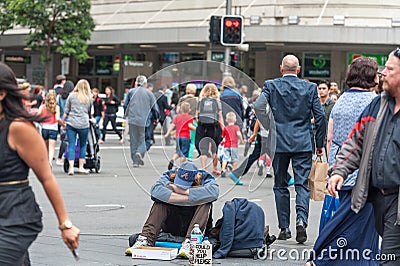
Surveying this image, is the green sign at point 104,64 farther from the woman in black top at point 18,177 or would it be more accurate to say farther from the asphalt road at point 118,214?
the woman in black top at point 18,177

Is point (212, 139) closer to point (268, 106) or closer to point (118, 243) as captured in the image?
point (268, 106)

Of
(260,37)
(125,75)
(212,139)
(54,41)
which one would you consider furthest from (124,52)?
(212,139)

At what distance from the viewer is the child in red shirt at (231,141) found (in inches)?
446

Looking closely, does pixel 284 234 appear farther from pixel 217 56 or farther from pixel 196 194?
pixel 217 56

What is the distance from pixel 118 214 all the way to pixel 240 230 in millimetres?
3575

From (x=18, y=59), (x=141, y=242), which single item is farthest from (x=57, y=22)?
(x=141, y=242)

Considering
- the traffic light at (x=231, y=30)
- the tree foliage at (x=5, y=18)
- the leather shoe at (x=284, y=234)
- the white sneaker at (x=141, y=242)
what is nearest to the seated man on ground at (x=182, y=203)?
the white sneaker at (x=141, y=242)

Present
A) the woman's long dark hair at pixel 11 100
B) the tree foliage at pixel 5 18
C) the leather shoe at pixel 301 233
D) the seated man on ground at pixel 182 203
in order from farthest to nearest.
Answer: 1. the tree foliage at pixel 5 18
2. the leather shoe at pixel 301 233
3. the seated man on ground at pixel 182 203
4. the woman's long dark hair at pixel 11 100

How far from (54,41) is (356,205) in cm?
3710

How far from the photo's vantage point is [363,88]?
8.30m

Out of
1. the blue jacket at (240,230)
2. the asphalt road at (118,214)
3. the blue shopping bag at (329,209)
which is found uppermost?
the blue shopping bag at (329,209)

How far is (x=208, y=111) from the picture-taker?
1286 centimetres

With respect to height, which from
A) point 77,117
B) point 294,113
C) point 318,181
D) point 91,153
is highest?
point 294,113

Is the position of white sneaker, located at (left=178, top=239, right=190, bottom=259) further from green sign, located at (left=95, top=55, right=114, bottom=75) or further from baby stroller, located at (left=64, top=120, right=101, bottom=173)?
green sign, located at (left=95, top=55, right=114, bottom=75)
